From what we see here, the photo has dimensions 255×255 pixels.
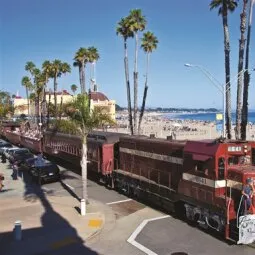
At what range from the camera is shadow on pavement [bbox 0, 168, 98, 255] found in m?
14.6

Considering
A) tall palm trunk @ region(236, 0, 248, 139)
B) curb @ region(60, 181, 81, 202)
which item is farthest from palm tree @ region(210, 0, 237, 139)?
curb @ region(60, 181, 81, 202)

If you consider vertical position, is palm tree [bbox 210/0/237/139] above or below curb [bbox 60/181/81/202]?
above

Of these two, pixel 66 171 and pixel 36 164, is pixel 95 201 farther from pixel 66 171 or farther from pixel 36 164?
pixel 66 171

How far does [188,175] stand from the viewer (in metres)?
17.1

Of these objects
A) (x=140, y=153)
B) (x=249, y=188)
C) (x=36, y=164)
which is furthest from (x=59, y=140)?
(x=249, y=188)

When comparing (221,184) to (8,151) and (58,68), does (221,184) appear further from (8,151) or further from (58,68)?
(58,68)

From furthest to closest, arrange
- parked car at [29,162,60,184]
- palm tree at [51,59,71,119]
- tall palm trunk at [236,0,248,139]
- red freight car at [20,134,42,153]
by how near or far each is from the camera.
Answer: palm tree at [51,59,71,119] < red freight car at [20,134,42,153] < tall palm trunk at [236,0,248,139] < parked car at [29,162,60,184]

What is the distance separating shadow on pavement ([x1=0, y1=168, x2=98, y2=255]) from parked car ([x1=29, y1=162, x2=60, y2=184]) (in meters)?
9.15

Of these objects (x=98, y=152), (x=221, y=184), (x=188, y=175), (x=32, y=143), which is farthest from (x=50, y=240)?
(x=32, y=143)

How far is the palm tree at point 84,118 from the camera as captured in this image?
21672 millimetres

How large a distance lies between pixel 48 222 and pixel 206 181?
7438 mm

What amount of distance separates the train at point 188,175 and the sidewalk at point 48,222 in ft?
9.45

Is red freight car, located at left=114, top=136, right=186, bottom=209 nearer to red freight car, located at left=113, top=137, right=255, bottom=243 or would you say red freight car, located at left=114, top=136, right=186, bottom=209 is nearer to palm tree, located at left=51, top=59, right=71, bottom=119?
red freight car, located at left=113, top=137, right=255, bottom=243

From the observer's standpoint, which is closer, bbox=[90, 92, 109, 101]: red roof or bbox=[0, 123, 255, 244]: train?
bbox=[0, 123, 255, 244]: train
